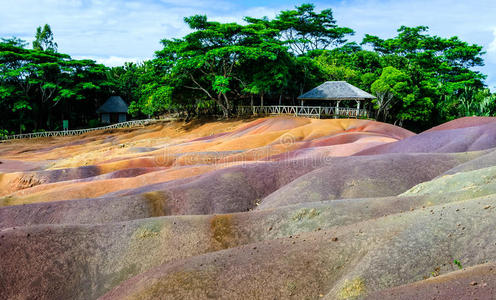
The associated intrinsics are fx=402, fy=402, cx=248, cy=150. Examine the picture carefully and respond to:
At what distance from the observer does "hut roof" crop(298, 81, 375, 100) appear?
141ft

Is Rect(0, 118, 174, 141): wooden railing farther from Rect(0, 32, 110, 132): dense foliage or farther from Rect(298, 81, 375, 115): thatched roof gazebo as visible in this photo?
Rect(298, 81, 375, 115): thatched roof gazebo

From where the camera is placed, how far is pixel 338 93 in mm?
44062

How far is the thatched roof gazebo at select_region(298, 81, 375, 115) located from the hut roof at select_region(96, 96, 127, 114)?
104ft

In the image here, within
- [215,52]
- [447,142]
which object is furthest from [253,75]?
[447,142]

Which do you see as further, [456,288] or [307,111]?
[307,111]

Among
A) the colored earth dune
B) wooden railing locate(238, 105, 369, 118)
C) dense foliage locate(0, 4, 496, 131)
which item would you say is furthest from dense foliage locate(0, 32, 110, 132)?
the colored earth dune

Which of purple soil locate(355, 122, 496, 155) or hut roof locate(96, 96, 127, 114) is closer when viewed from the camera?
purple soil locate(355, 122, 496, 155)

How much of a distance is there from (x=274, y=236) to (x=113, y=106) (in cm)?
5814

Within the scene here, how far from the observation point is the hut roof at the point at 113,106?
63250mm

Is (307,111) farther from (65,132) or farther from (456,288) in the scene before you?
(456,288)

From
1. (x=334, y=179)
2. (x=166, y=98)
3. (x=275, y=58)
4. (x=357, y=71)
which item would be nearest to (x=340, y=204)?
(x=334, y=179)

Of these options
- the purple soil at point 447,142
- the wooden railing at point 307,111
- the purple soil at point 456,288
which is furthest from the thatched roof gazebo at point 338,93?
the purple soil at point 456,288

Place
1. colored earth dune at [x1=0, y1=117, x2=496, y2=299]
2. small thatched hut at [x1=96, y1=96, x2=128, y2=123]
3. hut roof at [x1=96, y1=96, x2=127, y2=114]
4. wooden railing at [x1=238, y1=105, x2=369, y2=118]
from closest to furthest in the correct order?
colored earth dune at [x1=0, y1=117, x2=496, y2=299], wooden railing at [x1=238, y1=105, x2=369, y2=118], hut roof at [x1=96, y1=96, x2=127, y2=114], small thatched hut at [x1=96, y1=96, x2=128, y2=123]

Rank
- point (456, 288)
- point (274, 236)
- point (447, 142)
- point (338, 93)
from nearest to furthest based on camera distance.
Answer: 1. point (456, 288)
2. point (274, 236)
3. point (447, 142)
4. point (338, 93)
